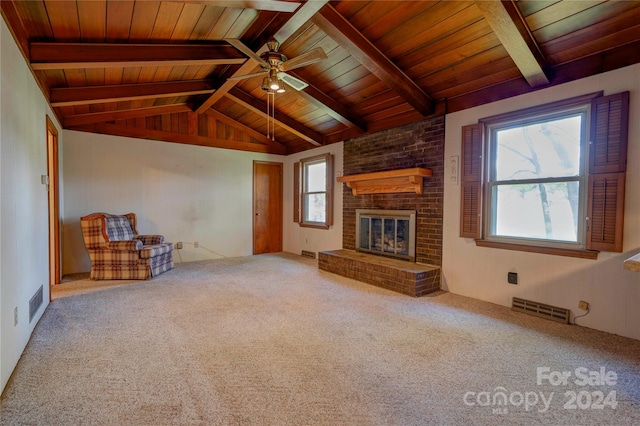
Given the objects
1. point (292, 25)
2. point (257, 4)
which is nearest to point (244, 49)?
point (257, 4)

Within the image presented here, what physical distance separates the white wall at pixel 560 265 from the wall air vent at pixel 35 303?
4344 millimetres

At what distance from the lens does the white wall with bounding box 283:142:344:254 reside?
228 inches

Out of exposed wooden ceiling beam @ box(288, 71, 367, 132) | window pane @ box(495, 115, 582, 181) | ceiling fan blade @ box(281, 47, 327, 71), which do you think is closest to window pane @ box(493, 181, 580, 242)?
window pane @ box(495, 115, 582, 181)

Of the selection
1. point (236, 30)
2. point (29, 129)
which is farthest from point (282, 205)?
point (29, 129)

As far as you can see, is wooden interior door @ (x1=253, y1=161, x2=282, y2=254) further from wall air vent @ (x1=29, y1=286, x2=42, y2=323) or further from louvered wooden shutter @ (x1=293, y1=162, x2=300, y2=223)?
wall air vent @ (x1=29, y1=286, x2=42, y2=323)

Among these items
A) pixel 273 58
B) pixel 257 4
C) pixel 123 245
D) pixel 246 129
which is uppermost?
pixel 257 4

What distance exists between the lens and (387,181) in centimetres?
471

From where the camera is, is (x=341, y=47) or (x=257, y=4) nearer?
(x=257, y=4)

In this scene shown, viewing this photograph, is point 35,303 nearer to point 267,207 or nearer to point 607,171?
point 267,207

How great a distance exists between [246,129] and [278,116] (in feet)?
3.74

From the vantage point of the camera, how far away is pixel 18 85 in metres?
2.39

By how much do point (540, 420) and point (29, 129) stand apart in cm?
428

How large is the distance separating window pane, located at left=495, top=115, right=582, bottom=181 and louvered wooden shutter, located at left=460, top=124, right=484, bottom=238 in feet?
0.65

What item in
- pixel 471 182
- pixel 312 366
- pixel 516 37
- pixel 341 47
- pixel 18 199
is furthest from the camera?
pixel 471 182
